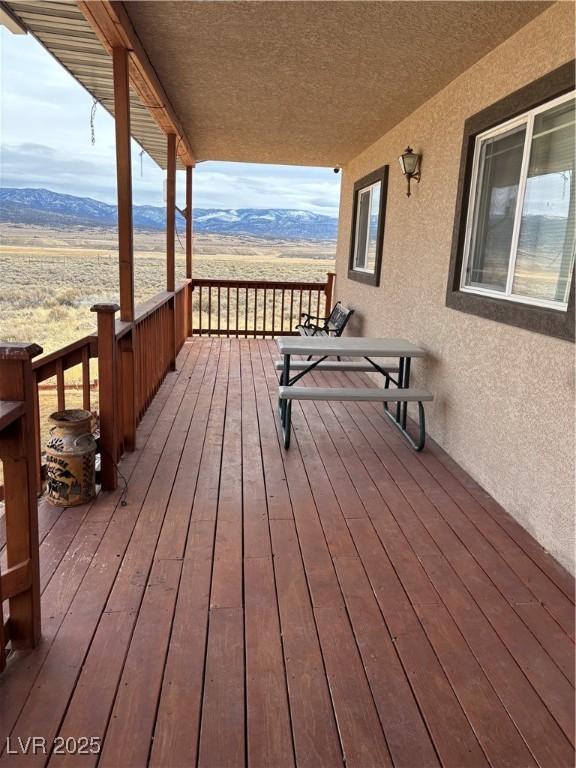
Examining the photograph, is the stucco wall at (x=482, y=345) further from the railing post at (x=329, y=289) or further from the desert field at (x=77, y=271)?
the desert field at (x=77, y=271)

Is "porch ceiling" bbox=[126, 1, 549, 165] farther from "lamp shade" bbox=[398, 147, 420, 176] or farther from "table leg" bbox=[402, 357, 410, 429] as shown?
"table leg" bbox=[402, 357, 410, 429]

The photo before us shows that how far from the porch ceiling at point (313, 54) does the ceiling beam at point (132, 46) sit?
63mm

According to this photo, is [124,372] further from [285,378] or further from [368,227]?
[368,227]

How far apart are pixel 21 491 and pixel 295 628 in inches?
39.2

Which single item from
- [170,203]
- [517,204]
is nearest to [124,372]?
[517,204]

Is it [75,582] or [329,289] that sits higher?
[329,289]

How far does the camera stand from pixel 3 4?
269cm

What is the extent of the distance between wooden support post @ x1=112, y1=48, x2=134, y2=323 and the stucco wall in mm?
2144

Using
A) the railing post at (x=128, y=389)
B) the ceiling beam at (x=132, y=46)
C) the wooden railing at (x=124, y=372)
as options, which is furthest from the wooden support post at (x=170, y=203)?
the railing post at (x=128, y=389)

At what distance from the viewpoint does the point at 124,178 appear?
3189 millimetres

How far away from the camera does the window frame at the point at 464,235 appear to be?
2.32m

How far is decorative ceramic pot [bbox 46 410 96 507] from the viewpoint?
2531 mm

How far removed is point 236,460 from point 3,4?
278 centimetres

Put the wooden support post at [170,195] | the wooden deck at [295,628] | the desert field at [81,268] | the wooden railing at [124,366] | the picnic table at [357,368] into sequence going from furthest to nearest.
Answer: the desert field at [81,268] < the wooden support post at [170,195] < the picnic table at [357,368] < the wooden railing at [124,366] < the wooden deck at [295,628]
